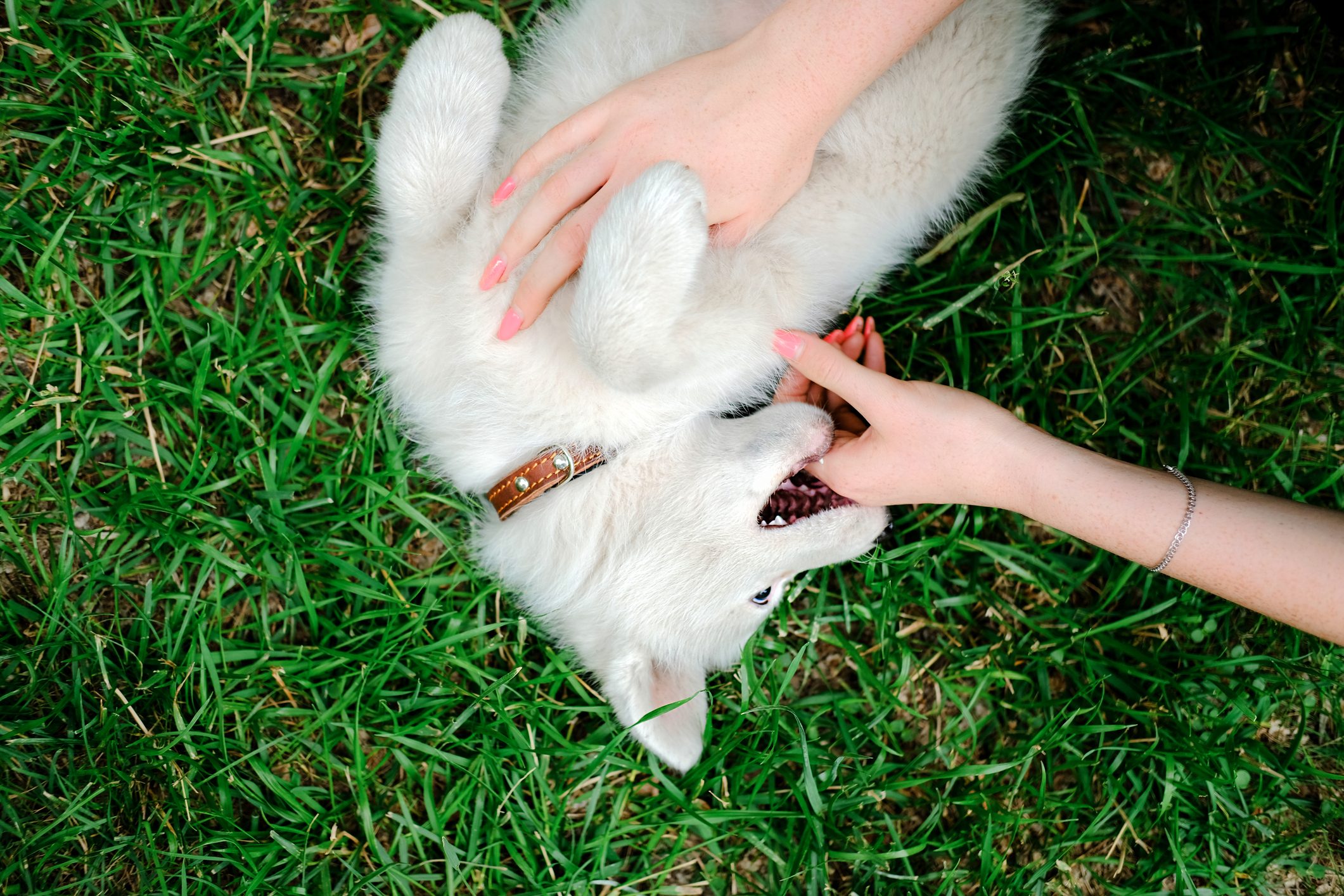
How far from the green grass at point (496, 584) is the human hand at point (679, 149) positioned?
0.87 metres

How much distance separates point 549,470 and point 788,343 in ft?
2.40

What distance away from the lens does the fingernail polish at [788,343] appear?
229 cm

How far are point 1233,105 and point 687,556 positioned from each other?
7.72 ft

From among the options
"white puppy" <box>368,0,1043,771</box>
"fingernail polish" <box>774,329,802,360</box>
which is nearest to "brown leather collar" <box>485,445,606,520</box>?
"white puppy" <box>368,0,1043,771</box>

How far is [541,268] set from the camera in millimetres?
2162

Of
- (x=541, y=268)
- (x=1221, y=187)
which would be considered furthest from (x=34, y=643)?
(x=1221, y=187)

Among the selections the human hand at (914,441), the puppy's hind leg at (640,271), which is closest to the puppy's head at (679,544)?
the human hand at (914,441)

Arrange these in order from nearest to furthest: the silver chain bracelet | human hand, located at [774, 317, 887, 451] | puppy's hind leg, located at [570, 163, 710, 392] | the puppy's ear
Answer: puppy's hind leg, located at [570, 163, 710, 392]
the silver chain bracelet
the puppy's ear
human hand, located at [774, 317, 887, 451]

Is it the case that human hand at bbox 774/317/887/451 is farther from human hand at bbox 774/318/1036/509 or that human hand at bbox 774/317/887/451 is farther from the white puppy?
human hand at bbox 774/318/1036/509

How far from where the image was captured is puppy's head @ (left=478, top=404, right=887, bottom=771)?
230 cm

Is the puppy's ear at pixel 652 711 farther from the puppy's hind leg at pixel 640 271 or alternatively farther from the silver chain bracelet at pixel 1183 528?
the silver chain bracelet at pixel 1183 528

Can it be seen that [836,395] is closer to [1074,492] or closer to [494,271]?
[1074,492]

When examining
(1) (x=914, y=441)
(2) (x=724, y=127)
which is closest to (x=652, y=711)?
(1) (x=914, y=441)

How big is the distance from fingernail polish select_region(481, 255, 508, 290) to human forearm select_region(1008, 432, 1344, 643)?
1.42 metres
